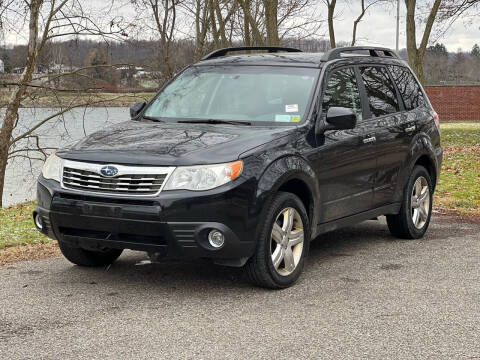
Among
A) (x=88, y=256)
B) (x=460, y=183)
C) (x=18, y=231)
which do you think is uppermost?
(x=88, y=256)

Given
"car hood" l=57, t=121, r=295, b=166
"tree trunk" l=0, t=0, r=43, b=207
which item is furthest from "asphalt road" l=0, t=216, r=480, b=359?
"tree trunk" l=0, t=0, r=43, b=207

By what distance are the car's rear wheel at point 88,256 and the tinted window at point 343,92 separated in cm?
229

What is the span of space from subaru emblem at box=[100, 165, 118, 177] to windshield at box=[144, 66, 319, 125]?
4.26ft

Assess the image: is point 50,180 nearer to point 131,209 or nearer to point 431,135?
point 131,209

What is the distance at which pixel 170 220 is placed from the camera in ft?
17.8

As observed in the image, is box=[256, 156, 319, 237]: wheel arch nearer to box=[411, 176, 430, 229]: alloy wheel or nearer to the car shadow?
the car shadow

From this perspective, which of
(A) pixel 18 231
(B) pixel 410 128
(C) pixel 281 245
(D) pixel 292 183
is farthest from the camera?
(A) pixel 18 231

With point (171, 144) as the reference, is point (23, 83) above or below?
above

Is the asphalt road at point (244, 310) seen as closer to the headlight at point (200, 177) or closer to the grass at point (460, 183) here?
the headlight at point (200, 177)

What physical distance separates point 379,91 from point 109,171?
10.7ft

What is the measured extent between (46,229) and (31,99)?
12.0 metres

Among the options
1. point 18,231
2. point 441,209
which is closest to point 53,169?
point 18,231

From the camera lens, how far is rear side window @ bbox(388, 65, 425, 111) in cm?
821

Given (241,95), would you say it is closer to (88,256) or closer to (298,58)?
(298,58)
